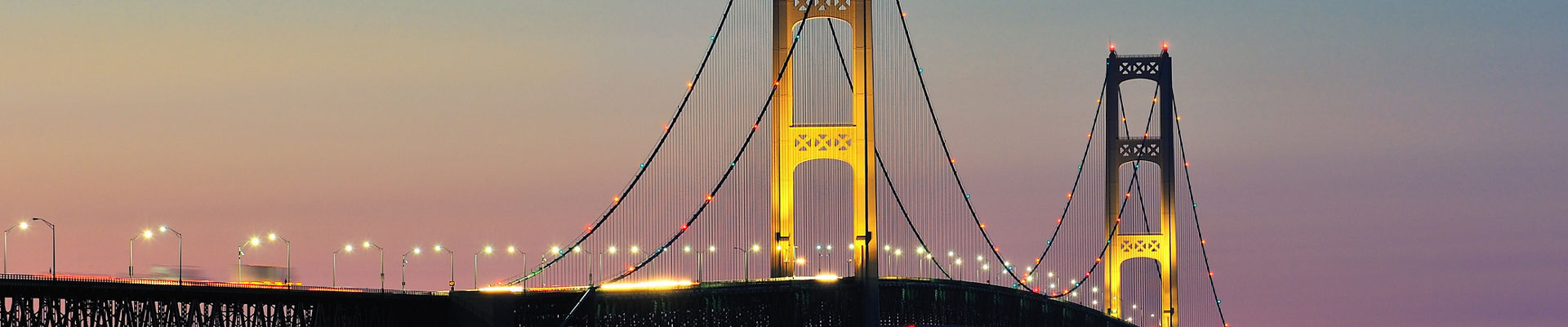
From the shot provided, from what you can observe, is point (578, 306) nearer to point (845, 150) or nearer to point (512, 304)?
point (512, 304)

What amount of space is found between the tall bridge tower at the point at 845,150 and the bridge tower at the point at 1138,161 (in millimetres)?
46031

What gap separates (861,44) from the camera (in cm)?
8806

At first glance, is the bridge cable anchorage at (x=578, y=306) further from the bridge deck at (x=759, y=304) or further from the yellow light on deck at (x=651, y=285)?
the yellow light on deck at (x=651, y=285)

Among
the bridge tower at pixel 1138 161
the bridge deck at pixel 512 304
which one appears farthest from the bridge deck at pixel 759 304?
the bridge tower at pixel 1138 161

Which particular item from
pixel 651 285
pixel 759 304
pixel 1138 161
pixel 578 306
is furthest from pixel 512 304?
pixel 1138 161

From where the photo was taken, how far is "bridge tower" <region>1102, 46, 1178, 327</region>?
437 ft

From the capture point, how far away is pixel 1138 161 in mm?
137125

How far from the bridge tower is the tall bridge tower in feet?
151

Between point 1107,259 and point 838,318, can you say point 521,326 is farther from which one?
point 1107,259

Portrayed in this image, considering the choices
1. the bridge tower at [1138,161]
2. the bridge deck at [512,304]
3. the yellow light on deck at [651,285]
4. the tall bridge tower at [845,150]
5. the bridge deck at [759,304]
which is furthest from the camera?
the bridge tower at [1138,161]

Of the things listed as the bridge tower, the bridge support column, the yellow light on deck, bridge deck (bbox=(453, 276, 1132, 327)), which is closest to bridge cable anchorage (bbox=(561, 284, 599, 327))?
bridge deck (bbox=(453, 276, 1132, 327))

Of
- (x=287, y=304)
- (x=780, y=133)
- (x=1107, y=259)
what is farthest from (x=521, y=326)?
(x=1107, y=259)

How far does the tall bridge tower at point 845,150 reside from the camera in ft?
284

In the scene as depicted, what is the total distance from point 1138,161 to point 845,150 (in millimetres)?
51690
